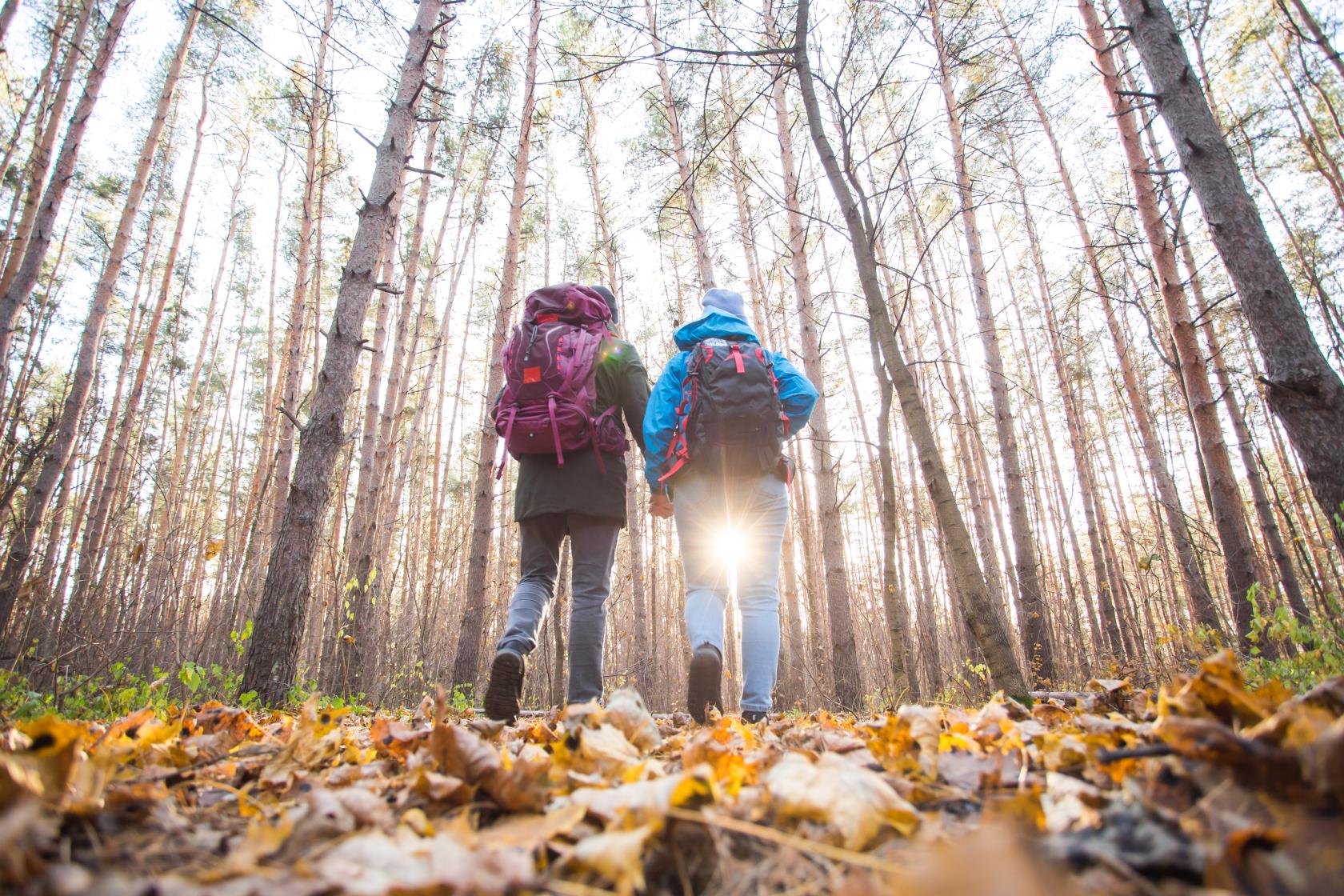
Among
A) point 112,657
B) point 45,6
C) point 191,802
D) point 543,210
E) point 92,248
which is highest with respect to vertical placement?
point 543,210

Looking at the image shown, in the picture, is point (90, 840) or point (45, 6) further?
point (45, 6)

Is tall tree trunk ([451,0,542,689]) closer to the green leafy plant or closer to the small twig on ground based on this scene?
the small twig on ground

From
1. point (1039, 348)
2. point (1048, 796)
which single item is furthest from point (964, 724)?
point (1039, 348)

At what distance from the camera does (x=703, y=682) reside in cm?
235

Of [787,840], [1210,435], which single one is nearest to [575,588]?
[787,840]

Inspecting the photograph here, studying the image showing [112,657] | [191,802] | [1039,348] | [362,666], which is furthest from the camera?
[1039,348]

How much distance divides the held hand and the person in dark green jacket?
24cm

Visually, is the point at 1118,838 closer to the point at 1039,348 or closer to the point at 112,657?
the point at 112,657

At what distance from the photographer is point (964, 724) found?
1.35m

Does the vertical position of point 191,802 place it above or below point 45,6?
below

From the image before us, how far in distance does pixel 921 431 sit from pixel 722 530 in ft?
3.09

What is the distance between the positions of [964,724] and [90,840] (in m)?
1.54

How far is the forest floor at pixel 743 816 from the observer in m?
0.54

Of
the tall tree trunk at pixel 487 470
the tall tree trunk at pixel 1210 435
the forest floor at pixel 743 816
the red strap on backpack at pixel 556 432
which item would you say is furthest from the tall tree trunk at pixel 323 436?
the tall tree trunk at pixel 1210 435
